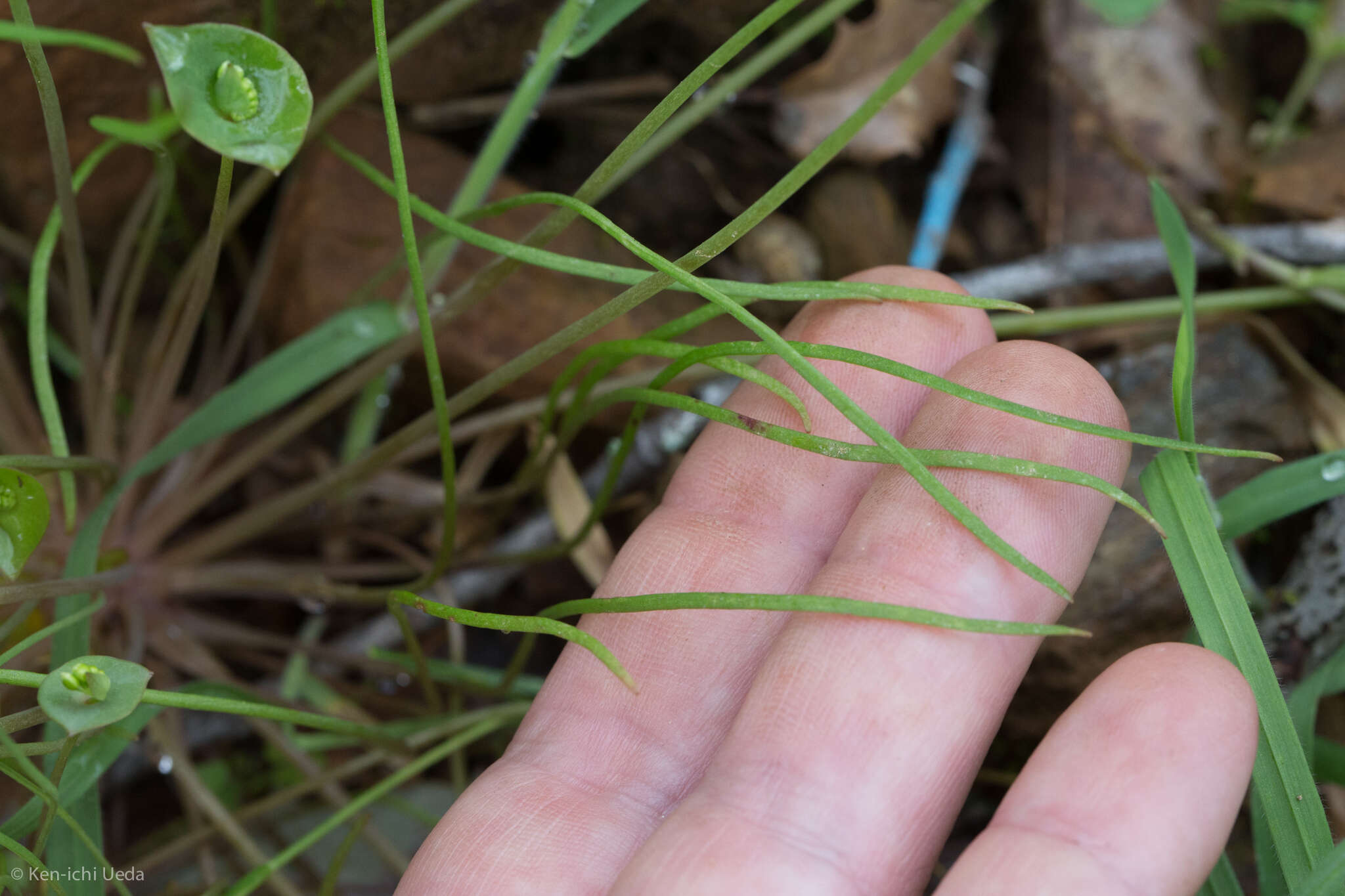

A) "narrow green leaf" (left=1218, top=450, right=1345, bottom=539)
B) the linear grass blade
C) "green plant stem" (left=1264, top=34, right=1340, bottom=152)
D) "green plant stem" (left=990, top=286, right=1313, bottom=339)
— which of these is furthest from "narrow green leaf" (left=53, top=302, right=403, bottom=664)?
"green plant stem" (left=1264, top=34, right=1340, bottom=152)

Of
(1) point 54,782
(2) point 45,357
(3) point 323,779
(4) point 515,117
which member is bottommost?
(3) point 323,779

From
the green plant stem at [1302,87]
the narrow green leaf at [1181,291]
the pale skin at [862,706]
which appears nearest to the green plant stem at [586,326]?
the pale skin at [862,706]

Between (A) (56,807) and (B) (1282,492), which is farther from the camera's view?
(B) (1282,492)

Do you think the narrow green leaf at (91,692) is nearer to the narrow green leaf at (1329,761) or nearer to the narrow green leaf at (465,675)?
the narrow green leaf at (465,675)

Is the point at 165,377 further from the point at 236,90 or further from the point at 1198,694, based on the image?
the point at 1198,694

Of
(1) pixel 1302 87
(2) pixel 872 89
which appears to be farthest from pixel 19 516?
(1) pixel 1302 87

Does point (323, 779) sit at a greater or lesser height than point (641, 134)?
lesser

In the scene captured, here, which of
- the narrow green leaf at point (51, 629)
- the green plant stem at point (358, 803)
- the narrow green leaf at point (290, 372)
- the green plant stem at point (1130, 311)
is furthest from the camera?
the green plant stem at point (1130, 311)

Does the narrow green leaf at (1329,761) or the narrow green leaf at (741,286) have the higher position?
the narrow green leaf at (741,286)
